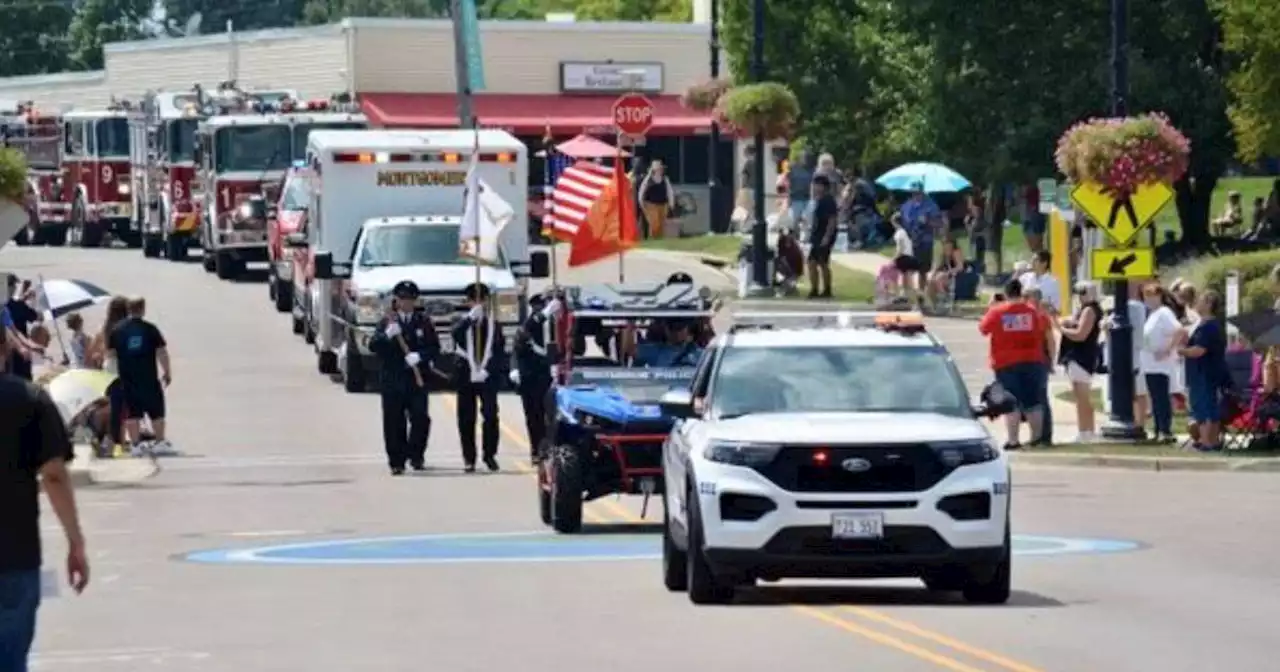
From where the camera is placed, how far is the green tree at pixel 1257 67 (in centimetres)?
4259

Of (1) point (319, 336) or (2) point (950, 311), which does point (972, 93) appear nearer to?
(2) point (950, 311)

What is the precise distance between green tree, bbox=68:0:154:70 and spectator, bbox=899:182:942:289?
8783cm

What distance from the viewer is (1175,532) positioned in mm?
23516

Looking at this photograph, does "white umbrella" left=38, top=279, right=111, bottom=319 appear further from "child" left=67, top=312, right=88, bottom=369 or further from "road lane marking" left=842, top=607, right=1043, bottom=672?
"road lane marking" left=842, top=607, right=1043, bottom=672

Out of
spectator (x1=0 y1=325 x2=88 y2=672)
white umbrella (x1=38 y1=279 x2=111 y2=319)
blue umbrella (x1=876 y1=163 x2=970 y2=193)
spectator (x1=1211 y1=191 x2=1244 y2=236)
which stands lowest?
spectator (x1=1211 y1=191 x2=1244 y2=236)

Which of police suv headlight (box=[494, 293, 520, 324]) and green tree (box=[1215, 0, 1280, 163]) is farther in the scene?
green tree (box=[1215, 0, 1280, 163])

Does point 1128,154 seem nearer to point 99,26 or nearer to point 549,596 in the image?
point 549,596

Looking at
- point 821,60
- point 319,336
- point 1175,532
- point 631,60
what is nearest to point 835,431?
point 1175,532

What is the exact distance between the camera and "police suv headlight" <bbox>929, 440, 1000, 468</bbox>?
17.4 metres

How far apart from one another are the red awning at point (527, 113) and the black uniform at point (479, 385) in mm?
40654

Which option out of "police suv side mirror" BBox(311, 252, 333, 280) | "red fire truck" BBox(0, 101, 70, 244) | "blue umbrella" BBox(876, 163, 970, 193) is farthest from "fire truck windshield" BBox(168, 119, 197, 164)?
"police suv side mirror" BBox(311, 252, 333, 280)

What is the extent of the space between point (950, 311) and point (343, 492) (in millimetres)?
18319

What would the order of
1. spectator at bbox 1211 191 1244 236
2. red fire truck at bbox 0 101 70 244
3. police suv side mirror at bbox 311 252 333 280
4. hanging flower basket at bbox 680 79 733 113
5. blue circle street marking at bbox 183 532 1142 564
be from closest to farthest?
blue circle street marking at bbox 183 532 1142 564, police suv side mirror at bbox 311 252 333 280, hanging flower basket at bbox 680 79 733 113, spectator at bbox 1211 191 1244 236, red fire truck at bbox 0 101 70 244

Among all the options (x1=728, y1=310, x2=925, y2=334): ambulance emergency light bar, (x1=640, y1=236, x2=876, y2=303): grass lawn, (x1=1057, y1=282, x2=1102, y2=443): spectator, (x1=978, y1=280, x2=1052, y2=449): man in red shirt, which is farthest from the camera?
(x1=640, y1=236, x2=876, y2=303): grass lawn
